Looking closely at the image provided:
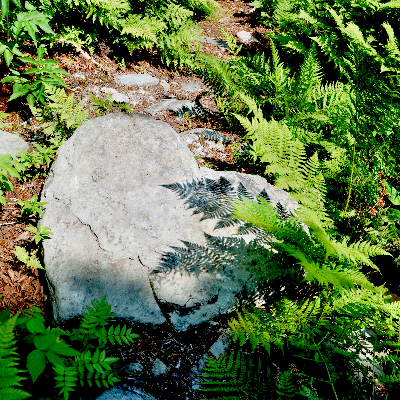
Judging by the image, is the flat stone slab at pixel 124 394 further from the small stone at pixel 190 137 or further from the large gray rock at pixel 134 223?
the small stone at pixel 190 137

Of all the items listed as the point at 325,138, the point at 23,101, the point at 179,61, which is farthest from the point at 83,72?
the point at 325,138

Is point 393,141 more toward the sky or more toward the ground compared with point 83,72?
more toward the sky

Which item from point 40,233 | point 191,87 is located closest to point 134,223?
point 40,233

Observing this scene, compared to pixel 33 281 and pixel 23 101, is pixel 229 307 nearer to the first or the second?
pixel 33 281

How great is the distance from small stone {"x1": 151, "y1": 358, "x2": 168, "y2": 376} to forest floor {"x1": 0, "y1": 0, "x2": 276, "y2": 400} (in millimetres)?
44

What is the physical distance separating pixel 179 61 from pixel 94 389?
16.6ft

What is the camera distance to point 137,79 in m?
4.73

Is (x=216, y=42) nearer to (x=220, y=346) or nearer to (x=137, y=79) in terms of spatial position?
(x=137, y=79)

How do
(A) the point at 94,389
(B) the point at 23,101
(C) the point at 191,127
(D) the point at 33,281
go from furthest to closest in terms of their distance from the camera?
(C) the point at 191,127, (B) the point at 23,101, (D) the point at 33,281, (A) the point at 94,389

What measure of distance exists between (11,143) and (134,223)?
1.72 metres

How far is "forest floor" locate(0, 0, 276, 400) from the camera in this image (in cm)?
230

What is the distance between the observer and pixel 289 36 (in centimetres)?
531

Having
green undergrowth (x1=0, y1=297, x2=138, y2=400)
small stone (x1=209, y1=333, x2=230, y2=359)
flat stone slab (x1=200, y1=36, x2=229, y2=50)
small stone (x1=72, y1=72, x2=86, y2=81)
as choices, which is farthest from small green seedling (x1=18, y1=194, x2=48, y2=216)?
flat stone slab (x1=200, y1=36, x2=229, y2=50)

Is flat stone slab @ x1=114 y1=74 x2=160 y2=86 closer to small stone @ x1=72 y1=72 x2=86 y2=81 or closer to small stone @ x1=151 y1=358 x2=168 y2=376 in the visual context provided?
small stone @ x1=72 y1=72 x2=86 y2=81
